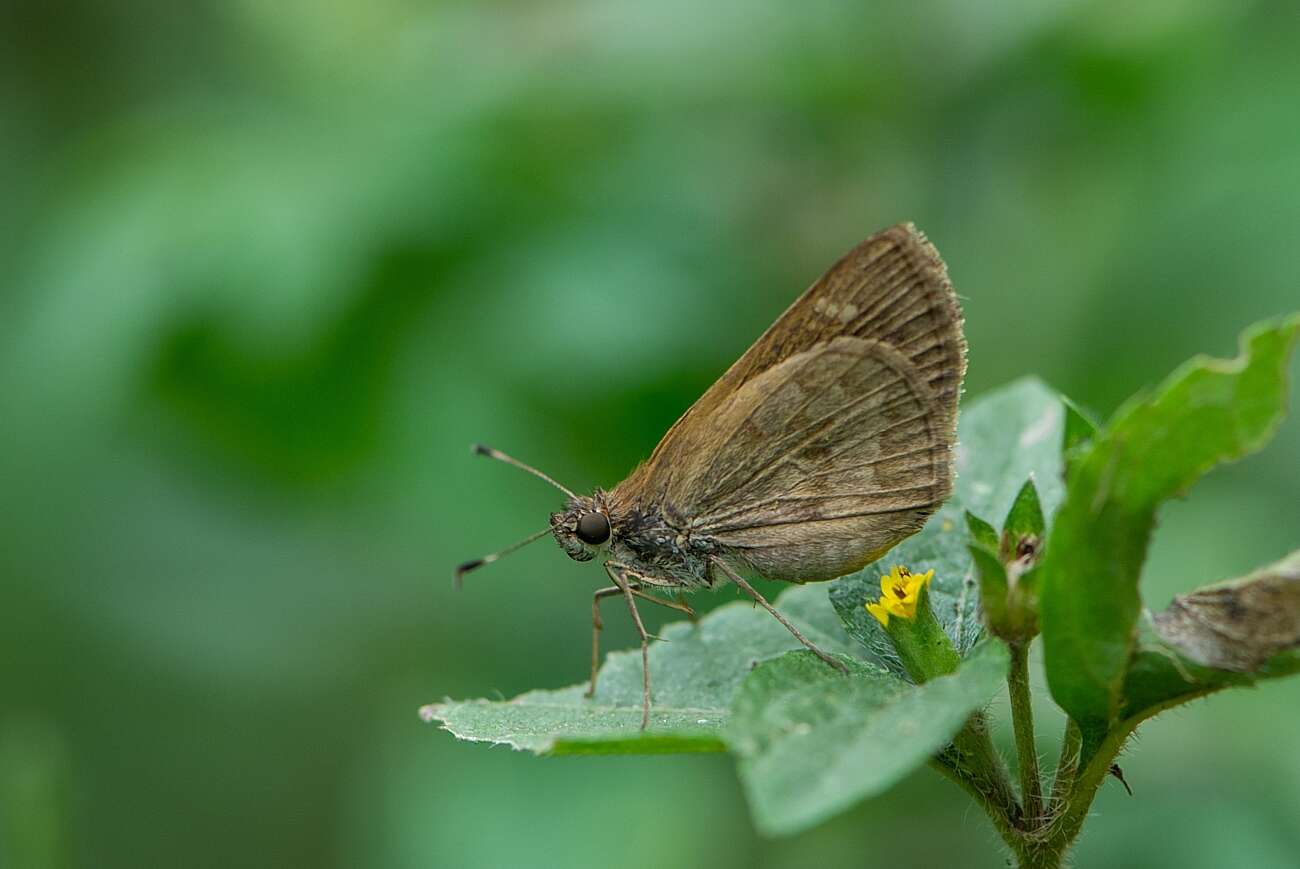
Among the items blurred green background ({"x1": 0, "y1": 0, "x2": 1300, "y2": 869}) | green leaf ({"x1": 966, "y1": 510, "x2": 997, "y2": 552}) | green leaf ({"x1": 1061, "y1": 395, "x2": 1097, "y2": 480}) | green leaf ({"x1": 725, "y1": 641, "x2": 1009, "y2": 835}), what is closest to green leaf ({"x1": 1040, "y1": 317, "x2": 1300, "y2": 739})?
green leaf ({"x1": 725, "y1": 641, "x2": 1009, "y2": 835})

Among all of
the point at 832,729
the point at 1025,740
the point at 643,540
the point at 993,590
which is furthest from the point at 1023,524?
the point at 643,540

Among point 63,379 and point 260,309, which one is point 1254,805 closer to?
point 260,309

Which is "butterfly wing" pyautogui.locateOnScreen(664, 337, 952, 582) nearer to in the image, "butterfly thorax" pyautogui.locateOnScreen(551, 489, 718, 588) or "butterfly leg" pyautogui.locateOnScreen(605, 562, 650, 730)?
"butterfly thorax" pyautogui.locateOnScreen(551, 489, 718, 588)

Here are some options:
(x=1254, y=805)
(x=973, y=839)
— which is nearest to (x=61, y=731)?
(x=973, y=839)

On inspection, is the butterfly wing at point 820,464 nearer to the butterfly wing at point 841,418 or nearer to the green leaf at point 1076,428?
the butterfly wing at point 841,418

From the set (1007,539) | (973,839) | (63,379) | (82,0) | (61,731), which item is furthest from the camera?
(82,0)

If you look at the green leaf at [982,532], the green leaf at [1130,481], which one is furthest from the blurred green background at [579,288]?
the green leaf at [1130,481]
